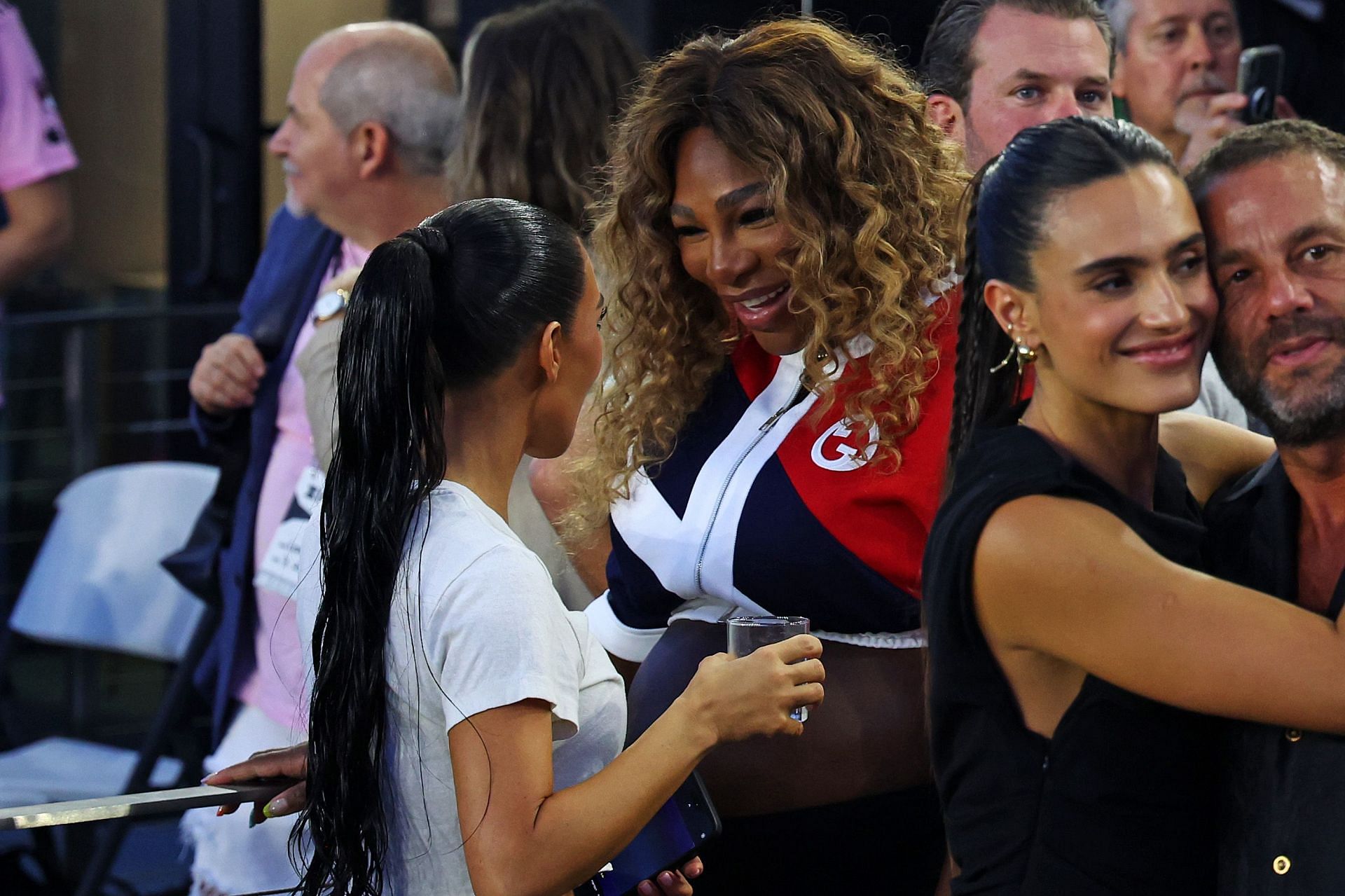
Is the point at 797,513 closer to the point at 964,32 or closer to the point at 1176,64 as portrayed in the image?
the point at 964,32

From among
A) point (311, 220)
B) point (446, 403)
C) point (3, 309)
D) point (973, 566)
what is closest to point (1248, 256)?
point (973, 566)

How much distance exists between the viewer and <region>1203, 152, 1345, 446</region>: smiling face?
59.2 inches

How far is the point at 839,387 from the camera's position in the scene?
2.18m

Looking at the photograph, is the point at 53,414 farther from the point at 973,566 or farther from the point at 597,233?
the point at 973,566

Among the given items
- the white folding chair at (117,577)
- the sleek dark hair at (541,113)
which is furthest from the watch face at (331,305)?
the white folding chair at (117,577)

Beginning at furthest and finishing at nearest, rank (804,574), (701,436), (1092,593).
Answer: (701,436), (804,574), (1092,593)

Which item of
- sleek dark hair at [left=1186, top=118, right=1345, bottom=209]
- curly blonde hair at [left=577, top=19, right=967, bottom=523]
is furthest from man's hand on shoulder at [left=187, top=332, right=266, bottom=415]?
sleek dark hair at [left=1186, top=118, right=1345, bottom=209]

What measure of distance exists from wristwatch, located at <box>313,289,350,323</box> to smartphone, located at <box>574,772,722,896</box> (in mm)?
1431

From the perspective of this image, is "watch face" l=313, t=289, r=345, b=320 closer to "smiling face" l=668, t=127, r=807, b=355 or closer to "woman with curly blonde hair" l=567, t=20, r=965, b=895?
"woman with curly blonde hair" l=567, t=20, r=965, b=895

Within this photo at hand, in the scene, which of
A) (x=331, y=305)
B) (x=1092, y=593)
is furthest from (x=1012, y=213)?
(x=331, y=305)

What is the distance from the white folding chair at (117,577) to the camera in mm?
3980

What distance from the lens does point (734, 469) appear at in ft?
7.27

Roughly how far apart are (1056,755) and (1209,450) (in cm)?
50

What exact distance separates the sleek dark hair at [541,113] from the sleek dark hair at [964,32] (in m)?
0.60
